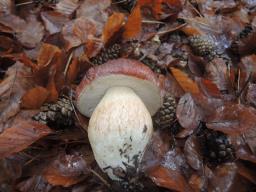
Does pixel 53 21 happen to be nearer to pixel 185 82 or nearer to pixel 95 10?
pixel 95 10

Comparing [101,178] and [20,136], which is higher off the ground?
[20,136]

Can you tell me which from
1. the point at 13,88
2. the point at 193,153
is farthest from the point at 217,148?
the point at 13,88

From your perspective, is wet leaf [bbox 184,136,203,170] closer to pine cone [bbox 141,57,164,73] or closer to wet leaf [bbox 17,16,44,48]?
pine cone [bbox 141,57,164,73]

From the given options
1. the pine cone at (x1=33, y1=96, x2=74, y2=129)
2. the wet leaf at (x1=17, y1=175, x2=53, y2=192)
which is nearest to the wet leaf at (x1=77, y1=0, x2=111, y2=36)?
the pine cone at (x1=33, y1=96, x2=74, y2=129)

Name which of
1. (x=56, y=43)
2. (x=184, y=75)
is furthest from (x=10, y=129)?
(x=184, y=75)

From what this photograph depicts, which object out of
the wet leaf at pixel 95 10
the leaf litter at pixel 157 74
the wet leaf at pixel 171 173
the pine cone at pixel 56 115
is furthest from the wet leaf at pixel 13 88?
the wet leaf at pixel 171 173
